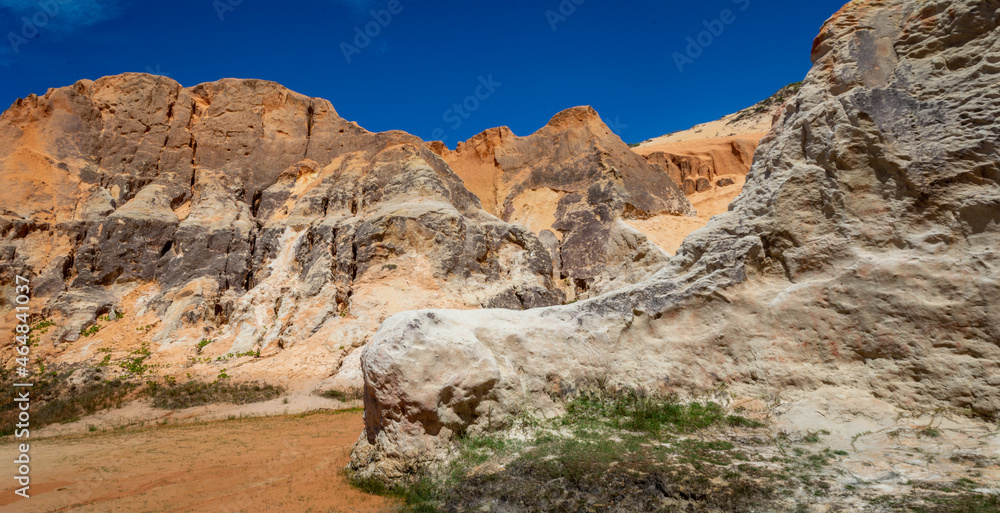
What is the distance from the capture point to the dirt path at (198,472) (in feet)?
21.0

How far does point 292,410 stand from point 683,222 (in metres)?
20.3

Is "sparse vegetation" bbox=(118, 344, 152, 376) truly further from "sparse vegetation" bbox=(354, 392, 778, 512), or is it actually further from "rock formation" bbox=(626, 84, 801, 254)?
"rock formation" bbox=(626, 84, 801, 254)

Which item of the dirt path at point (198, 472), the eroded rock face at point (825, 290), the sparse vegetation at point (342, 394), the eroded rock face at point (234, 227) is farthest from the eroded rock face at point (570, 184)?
the eroded rock face at point (825, 290)

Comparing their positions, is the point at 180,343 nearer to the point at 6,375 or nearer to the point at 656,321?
the point at 6,375

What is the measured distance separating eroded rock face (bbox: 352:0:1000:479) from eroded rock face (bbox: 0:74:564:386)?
492 inches

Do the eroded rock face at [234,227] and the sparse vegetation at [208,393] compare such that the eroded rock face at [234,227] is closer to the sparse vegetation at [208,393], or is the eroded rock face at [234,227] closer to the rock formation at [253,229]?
the rock formation at [253,229]

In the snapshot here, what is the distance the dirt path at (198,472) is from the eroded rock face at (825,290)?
84cm

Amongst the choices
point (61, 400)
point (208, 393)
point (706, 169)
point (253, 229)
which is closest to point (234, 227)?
point (253, 229)

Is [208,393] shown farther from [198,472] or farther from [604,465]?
[604,465]

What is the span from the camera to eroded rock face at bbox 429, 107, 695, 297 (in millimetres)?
27406

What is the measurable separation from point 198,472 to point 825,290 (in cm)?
897

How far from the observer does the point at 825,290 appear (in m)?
6.08

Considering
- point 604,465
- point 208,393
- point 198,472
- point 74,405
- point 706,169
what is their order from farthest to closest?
point 706,169, point 208,393, point 74,405, point 198,472, point 604,465

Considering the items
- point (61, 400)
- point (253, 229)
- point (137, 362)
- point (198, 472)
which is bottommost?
point (198, 472)
